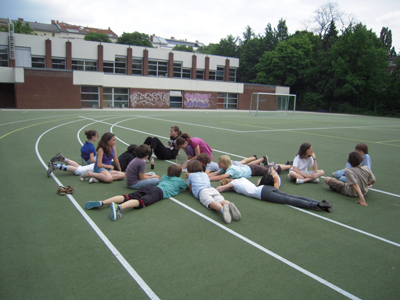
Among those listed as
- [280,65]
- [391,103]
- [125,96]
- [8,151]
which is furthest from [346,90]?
[8,151]

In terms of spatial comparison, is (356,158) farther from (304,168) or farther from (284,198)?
(284,198)

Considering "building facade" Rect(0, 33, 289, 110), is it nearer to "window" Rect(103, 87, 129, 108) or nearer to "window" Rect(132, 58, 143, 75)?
"window" Rect(103, 87, 129, 108)

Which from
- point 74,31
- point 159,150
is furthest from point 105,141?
point 74,31

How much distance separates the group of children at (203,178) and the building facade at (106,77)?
33.4 metres

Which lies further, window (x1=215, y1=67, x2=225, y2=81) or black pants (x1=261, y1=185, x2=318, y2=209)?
window (x1=215, y1=67, x2=225, y2=81)

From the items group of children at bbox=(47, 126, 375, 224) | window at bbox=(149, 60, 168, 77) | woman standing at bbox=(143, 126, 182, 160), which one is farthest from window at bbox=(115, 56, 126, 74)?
group of children at bbox=(47, 126, 375, 224)

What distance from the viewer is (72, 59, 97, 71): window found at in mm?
46812

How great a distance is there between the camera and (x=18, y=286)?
11.7 feet

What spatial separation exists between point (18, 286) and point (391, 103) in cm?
5954

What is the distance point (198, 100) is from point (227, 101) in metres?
6.51

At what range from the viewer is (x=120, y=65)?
50156mm

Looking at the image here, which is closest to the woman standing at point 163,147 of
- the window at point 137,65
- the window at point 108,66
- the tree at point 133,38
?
the window at point 108,66

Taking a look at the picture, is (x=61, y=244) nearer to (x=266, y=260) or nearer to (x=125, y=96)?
(x=266, y=260)

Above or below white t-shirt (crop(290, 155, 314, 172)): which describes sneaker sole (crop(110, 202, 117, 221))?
below
